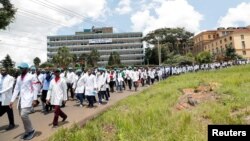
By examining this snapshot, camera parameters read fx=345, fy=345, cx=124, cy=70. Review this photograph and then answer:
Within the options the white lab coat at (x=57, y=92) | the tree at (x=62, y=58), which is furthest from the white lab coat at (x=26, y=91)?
the tree at (x=62, y=58)

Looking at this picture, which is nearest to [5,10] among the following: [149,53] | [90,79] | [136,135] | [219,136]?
[90,79]

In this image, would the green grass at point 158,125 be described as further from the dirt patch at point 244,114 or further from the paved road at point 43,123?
the paved road at point 43,123

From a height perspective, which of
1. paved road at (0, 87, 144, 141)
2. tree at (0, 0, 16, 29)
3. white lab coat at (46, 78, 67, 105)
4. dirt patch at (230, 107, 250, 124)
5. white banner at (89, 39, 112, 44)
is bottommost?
paved road at (0, 87, 144, 141)

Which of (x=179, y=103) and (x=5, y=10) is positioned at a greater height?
(x=5, y=10)

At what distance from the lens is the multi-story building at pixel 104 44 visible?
422 feet

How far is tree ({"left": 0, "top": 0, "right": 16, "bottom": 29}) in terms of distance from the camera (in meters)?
22.6

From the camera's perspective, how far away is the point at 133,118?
31.9ft

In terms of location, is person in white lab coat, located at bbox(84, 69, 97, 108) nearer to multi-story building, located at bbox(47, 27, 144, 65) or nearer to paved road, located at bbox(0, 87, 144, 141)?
paved road, located at bbox(0, 87, 144, 141)

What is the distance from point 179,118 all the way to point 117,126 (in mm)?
1672

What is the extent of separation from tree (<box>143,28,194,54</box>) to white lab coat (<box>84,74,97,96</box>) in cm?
8103

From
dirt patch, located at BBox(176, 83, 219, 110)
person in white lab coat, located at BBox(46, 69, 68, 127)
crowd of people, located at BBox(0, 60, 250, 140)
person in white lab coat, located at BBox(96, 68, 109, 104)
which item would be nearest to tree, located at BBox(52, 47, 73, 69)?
crowd of people, located at BBox(0, 60, 250, 140)

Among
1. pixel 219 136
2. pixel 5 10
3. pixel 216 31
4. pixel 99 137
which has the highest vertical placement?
pixel 216 31

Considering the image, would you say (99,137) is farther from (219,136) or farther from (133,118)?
(219,136)

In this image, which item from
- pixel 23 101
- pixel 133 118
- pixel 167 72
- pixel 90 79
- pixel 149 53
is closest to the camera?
pixel 23 101
